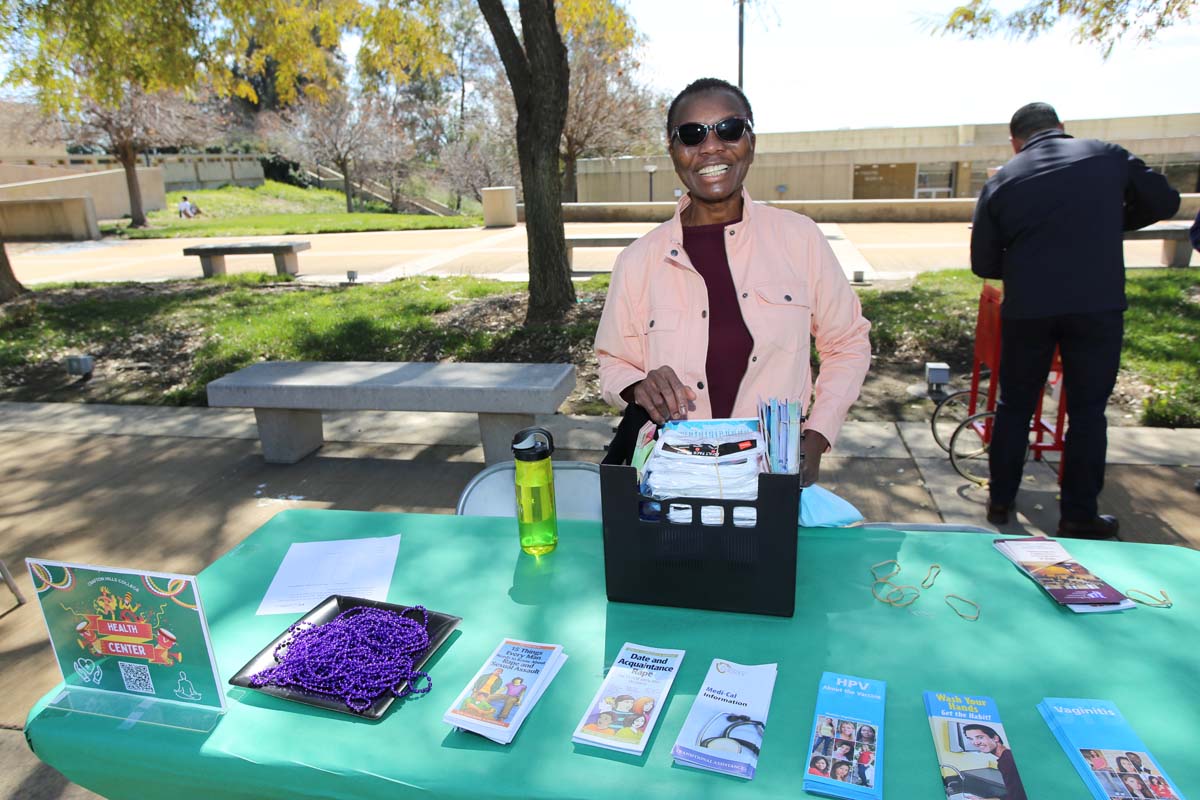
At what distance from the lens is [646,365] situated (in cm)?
249

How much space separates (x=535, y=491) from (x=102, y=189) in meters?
34.2

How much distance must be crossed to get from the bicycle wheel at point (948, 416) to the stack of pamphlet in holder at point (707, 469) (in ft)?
11.6

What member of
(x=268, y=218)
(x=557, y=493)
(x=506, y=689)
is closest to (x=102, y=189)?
Answer: (x=268, y=218)

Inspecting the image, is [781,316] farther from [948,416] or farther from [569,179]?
[569,179]

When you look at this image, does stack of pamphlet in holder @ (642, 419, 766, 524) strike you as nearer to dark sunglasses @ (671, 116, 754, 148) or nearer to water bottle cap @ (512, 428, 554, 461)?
water bottle cap @ (512, 428, 554, 461)

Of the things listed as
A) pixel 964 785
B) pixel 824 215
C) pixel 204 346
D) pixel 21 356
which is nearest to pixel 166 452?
pixel 204 346

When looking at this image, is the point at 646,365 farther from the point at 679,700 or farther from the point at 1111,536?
the point at 1111,536

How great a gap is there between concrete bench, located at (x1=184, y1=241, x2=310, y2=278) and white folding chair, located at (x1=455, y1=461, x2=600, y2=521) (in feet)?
37.0

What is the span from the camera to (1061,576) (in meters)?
1.83

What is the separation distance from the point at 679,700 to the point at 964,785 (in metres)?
0.48

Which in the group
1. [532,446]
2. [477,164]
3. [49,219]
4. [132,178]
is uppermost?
[477,164]

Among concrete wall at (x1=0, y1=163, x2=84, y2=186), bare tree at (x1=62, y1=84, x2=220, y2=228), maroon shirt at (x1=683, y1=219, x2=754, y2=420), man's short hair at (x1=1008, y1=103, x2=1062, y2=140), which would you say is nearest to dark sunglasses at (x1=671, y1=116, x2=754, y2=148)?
maroon shirt at (x1=683, y1=219, x2=754, y2=420)

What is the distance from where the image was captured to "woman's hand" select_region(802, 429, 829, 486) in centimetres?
218

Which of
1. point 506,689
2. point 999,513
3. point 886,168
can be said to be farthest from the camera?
point 886,168
